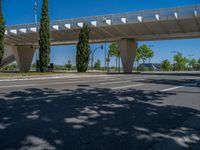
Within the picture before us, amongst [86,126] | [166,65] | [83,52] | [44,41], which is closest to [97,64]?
[166,65]

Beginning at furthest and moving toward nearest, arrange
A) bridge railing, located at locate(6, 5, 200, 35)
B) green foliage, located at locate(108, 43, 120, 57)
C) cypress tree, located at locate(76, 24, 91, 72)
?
1. green foliage, located at locate(108, 43, 120, 57)
2. bridge railing, located at locate(6, 5, 200, 35)
3. cypress tree, located at locate(76, 24, 91, 72)

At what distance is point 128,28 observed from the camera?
44.2 metres

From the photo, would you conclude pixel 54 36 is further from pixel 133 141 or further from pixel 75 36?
pixel 133 141

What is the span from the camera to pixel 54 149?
377cm

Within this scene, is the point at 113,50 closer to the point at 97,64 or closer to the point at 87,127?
the point at 97,64

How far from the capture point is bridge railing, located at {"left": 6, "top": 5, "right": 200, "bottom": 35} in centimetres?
3669

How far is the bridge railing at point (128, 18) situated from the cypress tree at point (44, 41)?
10.9 metres

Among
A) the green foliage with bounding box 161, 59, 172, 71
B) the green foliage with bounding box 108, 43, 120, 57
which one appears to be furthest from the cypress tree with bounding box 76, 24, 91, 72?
the green foliage with bounding box 161, 59, 172, 71

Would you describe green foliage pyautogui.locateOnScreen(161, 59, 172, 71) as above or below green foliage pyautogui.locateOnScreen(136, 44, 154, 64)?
below

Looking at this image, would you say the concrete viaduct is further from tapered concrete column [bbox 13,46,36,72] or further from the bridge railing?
tapered concrete column [bbox 13,46,36,72]

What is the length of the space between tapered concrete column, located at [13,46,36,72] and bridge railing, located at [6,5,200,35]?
13.9 metres

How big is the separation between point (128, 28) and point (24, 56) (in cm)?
3148

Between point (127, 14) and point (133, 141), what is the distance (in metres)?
38.6

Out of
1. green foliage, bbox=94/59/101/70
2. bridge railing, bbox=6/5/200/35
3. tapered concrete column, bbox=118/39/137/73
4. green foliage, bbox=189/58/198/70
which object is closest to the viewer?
bridge railing, bbox=6/5/200/35
